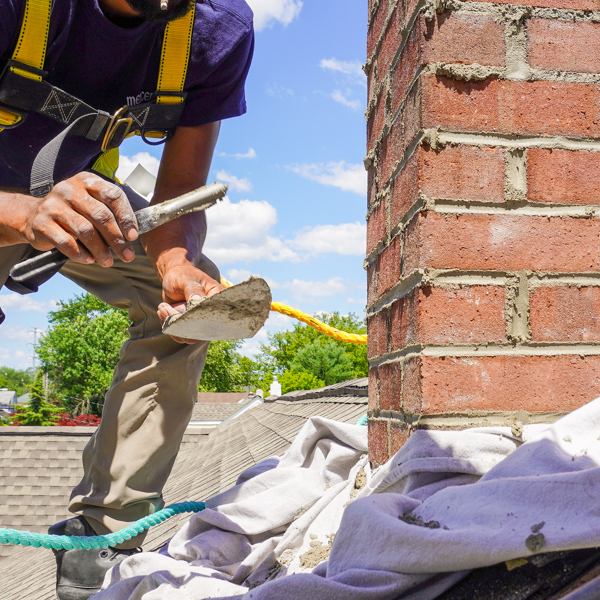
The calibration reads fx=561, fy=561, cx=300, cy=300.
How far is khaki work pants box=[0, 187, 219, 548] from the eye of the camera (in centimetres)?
190

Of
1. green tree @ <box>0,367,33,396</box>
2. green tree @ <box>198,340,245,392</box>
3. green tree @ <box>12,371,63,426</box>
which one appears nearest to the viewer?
green tree @ <box>12,371,63,426</box>

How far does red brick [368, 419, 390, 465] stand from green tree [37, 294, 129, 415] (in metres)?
33.0

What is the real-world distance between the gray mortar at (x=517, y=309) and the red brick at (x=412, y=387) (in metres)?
0.21

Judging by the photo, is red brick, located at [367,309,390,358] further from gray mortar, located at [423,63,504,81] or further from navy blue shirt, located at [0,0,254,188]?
navy blue shirt, located at [0,0,254,188]

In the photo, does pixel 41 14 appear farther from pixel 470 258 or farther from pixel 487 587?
pixel 487 587

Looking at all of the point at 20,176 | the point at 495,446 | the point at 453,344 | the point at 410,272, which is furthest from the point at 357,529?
the point at 20,176

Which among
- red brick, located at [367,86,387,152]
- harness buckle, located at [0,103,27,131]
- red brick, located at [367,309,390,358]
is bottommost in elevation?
red brick, located at [367,309,390,358]

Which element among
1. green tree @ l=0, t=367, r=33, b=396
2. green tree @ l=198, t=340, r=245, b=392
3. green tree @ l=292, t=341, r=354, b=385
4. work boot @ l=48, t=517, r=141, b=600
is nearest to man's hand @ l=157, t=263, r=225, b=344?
work boot @ l=48, t=517, r=141, b=600

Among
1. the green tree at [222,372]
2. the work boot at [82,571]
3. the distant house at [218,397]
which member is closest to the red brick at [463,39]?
the work boot at [82,571]

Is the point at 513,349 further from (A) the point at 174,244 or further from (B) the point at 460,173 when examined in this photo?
(A) the point at 174,244

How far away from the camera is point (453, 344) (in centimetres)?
120

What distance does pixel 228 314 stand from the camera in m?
1.47

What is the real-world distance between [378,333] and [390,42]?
80cm

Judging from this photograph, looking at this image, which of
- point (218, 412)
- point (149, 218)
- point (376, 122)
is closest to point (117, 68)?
point (149, 218)
